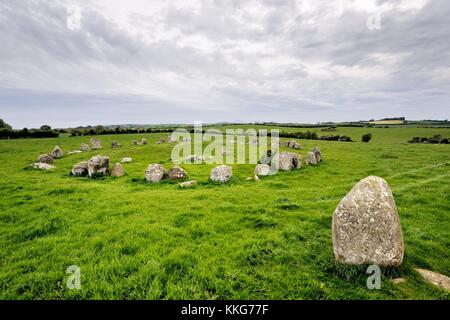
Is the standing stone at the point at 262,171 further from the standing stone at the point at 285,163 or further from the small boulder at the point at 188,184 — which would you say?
the small boulder at the point at 188,184

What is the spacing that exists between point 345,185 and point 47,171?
24114mm

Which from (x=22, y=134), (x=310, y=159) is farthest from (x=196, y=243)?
(x=22, y=134)

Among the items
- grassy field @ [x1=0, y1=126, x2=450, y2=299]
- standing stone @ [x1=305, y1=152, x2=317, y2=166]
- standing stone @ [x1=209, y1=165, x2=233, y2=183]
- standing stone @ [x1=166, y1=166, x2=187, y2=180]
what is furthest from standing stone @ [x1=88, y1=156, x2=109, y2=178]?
standing stone @ [x1=305, y1=152, x2=317, y2=166]

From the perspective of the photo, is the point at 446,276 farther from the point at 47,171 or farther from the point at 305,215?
the point at 47,171

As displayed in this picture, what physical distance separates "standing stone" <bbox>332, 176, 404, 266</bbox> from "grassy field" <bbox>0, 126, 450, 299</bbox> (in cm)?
39

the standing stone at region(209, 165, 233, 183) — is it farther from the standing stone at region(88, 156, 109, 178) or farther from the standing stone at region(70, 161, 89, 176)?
the standing stone at region(70, 161, 89, 176)

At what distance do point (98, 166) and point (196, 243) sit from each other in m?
13.6

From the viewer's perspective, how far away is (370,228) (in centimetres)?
561

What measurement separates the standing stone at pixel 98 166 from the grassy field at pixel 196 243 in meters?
3.71

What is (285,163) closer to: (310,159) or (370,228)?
(310,159)

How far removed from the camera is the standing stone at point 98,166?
55.4 ft

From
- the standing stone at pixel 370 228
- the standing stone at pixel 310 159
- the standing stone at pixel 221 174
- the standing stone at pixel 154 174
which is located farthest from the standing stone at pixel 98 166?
the standing stone at pixel 310 159

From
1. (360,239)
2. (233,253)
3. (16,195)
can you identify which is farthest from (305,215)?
(16,195)
